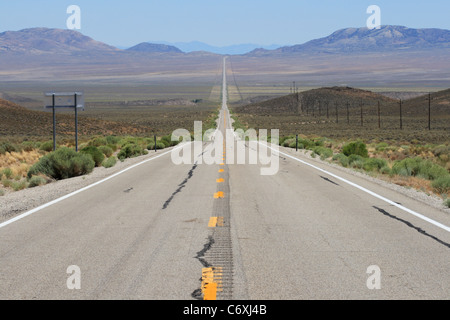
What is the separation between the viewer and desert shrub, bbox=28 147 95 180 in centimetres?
2036

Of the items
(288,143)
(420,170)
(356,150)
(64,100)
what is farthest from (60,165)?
(288,143)

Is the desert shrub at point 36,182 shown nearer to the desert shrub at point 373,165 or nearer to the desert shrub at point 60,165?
the desert shrub at point 60,165

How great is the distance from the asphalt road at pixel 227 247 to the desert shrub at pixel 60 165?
5426 millimetres

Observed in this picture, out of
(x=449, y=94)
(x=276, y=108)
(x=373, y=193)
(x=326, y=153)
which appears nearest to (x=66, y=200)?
(x=373, y=193)

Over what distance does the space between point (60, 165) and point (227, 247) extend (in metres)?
12.8

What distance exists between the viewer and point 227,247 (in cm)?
878

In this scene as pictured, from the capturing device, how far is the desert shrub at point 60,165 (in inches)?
802

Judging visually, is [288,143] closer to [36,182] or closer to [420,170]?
[420,170]

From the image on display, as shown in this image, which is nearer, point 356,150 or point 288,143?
point 356,150

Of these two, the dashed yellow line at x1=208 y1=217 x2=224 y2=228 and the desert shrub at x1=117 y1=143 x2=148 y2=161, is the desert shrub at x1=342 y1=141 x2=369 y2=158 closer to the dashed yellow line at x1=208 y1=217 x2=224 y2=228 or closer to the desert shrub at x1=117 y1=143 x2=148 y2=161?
the desert shrub at x1=117 y1=143 x2=148 y2=161

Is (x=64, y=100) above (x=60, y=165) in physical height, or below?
above

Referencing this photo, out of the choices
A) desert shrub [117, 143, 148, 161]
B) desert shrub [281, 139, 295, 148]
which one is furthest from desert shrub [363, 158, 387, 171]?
desert shrub [281, 139, 295, 148]

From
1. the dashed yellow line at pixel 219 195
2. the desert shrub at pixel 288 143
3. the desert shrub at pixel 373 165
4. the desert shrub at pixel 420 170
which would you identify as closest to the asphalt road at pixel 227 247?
the dashed yellow line at pixel 219 195

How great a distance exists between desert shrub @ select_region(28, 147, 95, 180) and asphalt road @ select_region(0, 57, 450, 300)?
5.43 m
